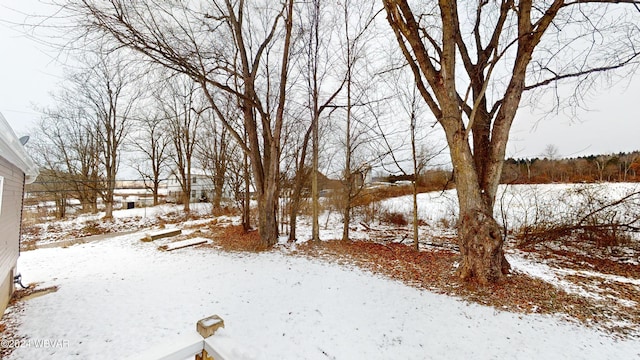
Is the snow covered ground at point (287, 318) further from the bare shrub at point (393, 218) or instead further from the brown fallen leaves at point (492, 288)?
the bare shrub at point (393, 218)

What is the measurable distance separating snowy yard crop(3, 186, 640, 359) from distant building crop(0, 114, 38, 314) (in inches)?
21.5

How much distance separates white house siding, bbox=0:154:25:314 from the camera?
10.2ft

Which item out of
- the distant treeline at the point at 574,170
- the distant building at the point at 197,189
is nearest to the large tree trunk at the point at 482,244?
the distant treeline at the point at 574,170

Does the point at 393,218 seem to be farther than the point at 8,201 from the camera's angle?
Yes

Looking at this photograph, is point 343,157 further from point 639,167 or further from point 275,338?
point 639,167

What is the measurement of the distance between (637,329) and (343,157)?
22.6ft

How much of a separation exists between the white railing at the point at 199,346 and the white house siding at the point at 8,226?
354 cm

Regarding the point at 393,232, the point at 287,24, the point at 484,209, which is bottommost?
the point at 393,232

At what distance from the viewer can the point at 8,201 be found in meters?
3.53

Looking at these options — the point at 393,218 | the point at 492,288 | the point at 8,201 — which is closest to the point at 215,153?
the point at 8,201

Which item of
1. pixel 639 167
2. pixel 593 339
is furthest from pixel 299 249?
pixel 639 167

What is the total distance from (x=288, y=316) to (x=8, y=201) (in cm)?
461

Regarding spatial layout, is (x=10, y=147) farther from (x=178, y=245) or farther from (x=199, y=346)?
(x=178, y=245)

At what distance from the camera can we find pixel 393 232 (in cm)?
942
